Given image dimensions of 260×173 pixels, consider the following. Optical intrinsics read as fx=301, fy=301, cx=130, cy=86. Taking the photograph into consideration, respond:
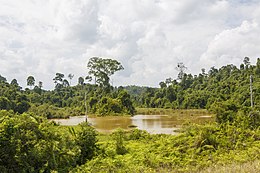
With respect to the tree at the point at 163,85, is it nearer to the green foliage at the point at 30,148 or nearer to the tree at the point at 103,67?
the tree at the point at 103,67

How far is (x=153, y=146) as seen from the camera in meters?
14.5

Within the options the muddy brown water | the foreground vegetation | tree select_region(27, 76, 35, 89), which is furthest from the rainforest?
tree select_region(27, 76, 35, 89)

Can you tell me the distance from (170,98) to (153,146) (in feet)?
192

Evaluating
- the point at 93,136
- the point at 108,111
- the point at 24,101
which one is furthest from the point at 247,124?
the point at 24,101

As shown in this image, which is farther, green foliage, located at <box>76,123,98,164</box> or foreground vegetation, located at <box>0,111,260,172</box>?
green foliage, located at <box>76,123,98,164</box>

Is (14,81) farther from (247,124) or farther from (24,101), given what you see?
(247,124)

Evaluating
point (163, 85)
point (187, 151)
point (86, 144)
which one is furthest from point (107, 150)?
point (163, 85)

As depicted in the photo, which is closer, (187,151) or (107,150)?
(187,151)

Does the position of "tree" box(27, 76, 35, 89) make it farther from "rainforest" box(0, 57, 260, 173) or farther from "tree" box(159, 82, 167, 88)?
"rainforest" box(0, 57, 260, 173)

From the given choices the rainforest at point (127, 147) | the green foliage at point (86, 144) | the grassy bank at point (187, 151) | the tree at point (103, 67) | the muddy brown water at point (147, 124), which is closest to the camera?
the rainforest at point (127, 147)

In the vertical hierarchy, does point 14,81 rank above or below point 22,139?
above

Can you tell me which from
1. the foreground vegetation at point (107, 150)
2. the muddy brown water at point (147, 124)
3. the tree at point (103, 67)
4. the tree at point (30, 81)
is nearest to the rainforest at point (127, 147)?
the foreground vegetation at point (107, 150)

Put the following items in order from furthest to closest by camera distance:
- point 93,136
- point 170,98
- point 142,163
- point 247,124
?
point 170,98 < point 247,124 < point 93,136 < point 142,163

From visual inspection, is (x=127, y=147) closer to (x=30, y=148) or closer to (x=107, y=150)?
(x=107, y=150)
